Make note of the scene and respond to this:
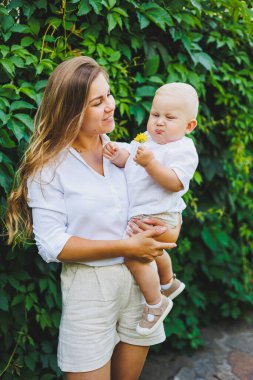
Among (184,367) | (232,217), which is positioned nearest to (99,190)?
(184,367)

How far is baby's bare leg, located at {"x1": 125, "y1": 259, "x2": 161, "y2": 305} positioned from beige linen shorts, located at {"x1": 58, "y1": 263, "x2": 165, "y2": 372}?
38 mm

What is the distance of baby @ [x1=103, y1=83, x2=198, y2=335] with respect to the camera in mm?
2262

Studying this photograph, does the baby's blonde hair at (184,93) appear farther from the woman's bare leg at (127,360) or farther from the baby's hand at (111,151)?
the woman's bare leg at (127,360)

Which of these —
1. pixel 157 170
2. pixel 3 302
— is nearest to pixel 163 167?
pixel 157 170

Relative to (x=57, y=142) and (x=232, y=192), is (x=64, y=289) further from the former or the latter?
(x=232, y=192)

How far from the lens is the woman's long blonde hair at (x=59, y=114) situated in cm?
219

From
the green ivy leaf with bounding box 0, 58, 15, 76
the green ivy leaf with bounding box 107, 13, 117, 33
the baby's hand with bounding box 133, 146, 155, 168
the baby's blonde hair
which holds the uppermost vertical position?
the green ivy leaf with bounding box 107, 13, 117, 33

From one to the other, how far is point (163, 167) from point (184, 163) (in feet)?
0.33

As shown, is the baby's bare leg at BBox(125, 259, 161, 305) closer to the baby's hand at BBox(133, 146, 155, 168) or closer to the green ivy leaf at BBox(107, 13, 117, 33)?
the baby's hand at BBox(133, 146, 155, 168)

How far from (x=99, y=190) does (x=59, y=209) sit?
0.18 metres

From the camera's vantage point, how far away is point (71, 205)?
7.25ft

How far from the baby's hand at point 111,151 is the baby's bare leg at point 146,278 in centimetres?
44

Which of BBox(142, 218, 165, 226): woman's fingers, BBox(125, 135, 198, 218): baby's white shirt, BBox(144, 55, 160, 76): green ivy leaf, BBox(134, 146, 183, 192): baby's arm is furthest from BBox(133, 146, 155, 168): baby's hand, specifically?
BBox(144, 55, 160, 76): green ivy leaf

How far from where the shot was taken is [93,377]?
228cm
